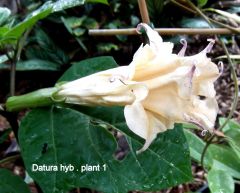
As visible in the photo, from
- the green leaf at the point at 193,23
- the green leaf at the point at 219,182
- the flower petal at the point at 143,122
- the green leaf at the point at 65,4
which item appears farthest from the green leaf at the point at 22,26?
the green leaf at the point at 193,23

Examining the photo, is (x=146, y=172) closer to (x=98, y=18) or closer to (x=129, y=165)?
(x=129, y=165)

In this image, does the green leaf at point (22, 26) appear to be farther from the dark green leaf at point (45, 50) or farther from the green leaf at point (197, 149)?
the dark green leaf at point (45, 50)

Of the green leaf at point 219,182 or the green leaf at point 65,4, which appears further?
the green leaf at point 219,182

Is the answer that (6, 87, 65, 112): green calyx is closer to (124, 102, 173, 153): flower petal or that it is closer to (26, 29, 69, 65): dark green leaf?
(124, 102, 173, 153): flower petal

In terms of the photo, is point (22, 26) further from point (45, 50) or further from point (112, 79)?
point (45, 50)

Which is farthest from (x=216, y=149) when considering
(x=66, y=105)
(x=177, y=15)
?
(x=177, y=15)

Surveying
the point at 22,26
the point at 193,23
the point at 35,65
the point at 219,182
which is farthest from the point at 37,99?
the point at 193,23
